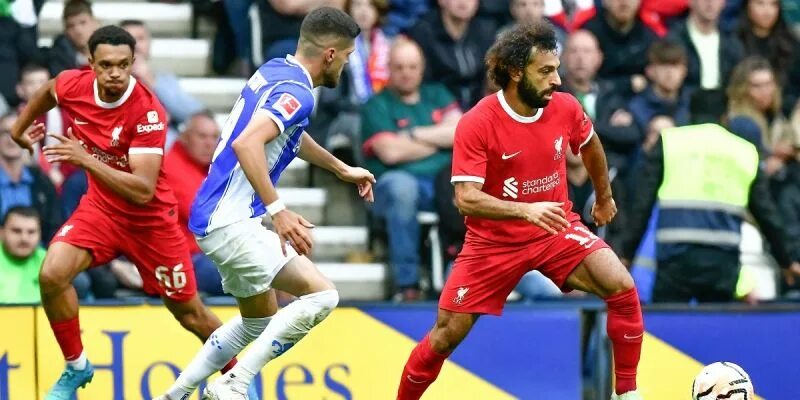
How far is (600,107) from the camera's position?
45.0 ft

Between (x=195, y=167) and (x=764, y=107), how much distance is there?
446 cm

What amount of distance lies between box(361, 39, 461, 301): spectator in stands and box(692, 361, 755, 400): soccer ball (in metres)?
4.11

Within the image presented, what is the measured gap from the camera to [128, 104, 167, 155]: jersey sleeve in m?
10.1

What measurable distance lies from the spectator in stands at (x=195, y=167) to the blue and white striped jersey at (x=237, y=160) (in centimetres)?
308

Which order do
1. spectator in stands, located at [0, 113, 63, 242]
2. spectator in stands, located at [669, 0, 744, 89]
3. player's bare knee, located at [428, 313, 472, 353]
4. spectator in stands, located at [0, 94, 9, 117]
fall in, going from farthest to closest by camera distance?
1. spectator in stands, located at [669, 0, 744, 89]
2. spectator in stands, located at [0, 94, 9, 117]
3. spectator in stands, located at [0, 113, 63, 242]
4. player's bare knee, located at [428, 313, 472, 353]

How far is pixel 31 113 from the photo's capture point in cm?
1036

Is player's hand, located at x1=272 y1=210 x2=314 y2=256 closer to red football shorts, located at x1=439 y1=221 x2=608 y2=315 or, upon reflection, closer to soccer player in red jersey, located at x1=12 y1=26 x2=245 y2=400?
red football shorts, located at x1=439 y1=221 x2=608 y2=315

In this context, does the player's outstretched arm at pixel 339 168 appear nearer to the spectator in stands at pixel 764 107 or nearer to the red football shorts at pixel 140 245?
the red football shorts at pixel 140 245

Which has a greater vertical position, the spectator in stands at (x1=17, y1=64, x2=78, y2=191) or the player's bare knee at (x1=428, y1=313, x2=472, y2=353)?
the spectator in stands at (x1=17, y1=64, x2=78, y2=191)

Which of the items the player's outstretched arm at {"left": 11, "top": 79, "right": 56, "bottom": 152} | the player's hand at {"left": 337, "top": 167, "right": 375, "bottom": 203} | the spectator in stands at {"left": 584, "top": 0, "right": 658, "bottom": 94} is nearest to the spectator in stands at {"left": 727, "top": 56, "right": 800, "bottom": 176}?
the spectator in stands at {"left": 584, "top": 0, "right": 658, "bottom": 94}

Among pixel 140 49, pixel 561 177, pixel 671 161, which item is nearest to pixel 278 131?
pixel 561 177

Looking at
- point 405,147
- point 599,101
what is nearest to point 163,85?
point 405,147

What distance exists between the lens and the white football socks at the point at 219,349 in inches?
380

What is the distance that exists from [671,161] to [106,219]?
3.76 metres
